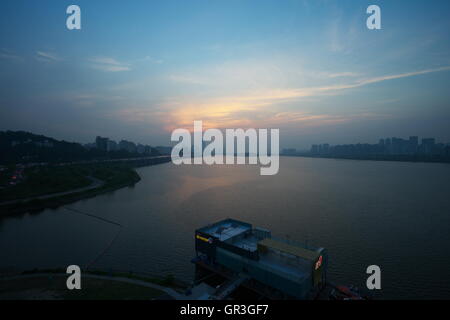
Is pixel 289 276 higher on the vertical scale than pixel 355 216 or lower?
higher

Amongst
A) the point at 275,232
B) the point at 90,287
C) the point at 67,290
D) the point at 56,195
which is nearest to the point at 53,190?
the point at 56,195

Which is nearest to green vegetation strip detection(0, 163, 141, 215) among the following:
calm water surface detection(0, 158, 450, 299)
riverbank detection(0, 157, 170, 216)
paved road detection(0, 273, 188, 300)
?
riverbank detection(0, 157, 170, 216)

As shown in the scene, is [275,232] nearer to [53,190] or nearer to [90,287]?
[90,287]

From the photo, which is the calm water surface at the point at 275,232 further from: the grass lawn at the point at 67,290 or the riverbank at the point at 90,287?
the grass lawn at the point at 67,290

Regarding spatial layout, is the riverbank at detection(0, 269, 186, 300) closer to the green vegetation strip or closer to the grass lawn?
the grass lawn

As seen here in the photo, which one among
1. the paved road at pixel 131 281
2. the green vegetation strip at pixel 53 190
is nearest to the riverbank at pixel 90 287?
the paved road at pixel 131 281
